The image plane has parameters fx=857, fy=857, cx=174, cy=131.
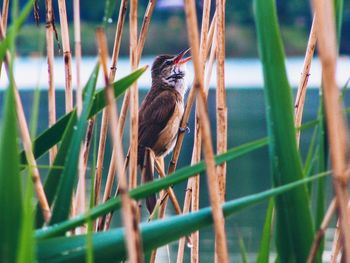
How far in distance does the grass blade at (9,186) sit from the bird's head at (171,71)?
2.97 metres

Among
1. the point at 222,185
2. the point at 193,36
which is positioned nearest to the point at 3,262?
the point at 193,36

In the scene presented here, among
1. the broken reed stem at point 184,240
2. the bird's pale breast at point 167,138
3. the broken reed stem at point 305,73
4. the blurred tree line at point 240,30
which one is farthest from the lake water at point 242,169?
the blurred tree line at point 240,30

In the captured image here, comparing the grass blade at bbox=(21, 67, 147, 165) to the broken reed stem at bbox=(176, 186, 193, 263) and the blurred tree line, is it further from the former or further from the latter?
the blurred tree line

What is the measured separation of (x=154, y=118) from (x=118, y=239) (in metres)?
2.66

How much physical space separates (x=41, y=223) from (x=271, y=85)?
570 mm

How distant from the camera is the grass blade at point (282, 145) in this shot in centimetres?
164

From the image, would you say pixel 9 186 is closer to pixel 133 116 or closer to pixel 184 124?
pixel 133 116

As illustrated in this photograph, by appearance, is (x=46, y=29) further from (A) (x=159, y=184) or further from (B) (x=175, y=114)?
(B) (x=175, y=114)

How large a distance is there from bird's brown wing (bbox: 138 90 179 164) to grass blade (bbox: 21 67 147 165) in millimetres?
2176

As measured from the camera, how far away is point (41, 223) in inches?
71.4

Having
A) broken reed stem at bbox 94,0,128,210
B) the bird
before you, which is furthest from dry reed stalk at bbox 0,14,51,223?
the bird

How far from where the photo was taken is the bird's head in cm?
453

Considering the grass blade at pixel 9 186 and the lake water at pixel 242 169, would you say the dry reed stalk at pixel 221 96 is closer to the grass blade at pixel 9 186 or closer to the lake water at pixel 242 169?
the grass blade at pixel 9 186

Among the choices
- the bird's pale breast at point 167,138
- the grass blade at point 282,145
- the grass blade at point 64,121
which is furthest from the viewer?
the bird's pale breast at point 167,138
